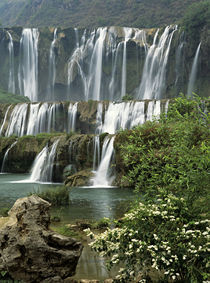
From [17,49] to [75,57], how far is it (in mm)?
12362

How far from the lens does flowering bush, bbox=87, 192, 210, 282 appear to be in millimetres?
5637

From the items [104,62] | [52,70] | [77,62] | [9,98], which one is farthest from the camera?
[52,70]

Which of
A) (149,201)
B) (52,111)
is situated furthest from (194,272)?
(52,111)

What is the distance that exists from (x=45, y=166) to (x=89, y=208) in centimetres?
1433

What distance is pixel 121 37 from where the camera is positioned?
6800cm

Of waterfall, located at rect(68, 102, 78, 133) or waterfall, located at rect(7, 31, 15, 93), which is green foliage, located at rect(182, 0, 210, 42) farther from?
waterfall, located at rect(7, 31, 15, 93)

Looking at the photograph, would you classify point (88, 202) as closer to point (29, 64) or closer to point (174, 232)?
point (174, 232)

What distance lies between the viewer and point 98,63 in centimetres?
6888

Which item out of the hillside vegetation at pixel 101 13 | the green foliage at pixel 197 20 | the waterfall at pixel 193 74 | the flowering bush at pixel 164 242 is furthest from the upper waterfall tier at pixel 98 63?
the flowering bush at pixel 164 242

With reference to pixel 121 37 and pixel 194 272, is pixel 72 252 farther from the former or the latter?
pixel 121 37

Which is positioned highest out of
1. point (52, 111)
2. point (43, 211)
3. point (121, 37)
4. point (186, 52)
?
point (121, 37)

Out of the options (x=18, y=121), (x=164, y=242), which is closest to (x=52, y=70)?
(x=18, y=121)

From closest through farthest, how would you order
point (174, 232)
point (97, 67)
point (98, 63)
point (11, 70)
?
point (174, 232) → point (98, 63) → point (97, 67) → point (11, 70)

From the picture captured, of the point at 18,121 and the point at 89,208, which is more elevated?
the point at 18,121
